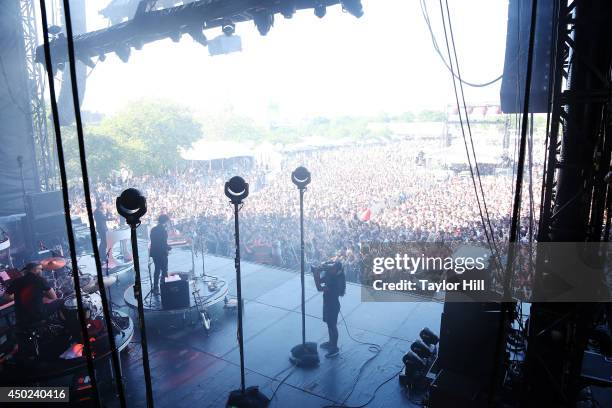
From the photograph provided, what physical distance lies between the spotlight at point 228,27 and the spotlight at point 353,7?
189cm

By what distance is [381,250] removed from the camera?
28.0 feet

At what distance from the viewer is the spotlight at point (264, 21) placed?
18.5 feet

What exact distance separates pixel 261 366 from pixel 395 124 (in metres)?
41.6

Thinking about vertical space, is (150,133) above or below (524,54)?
below

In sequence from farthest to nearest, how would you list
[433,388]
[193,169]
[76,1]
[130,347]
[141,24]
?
1. [193,169]
2. [76,1]
3. [141,24]
4. [130,347]
5. [433,388]

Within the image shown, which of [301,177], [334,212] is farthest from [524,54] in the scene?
[334,212]

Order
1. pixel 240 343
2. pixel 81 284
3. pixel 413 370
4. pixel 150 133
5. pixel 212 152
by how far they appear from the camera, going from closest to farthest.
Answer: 1. pixel 240 343
2. pixel 413 370
3. pixel 81 284
4. pixel 150 133
5. pixel 212 152

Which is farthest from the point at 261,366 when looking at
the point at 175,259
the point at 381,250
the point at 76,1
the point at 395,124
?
the point at 395,124

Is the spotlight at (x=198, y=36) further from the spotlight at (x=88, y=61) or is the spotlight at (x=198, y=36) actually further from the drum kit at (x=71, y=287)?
the drum kit at (x=71, y=287)

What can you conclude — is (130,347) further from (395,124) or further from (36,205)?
(395,124)

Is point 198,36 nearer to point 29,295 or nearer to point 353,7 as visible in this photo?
point 353,7

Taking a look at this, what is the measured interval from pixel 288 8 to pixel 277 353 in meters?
4.59

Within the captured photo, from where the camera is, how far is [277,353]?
535 cm

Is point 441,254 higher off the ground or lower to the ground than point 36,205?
lower
